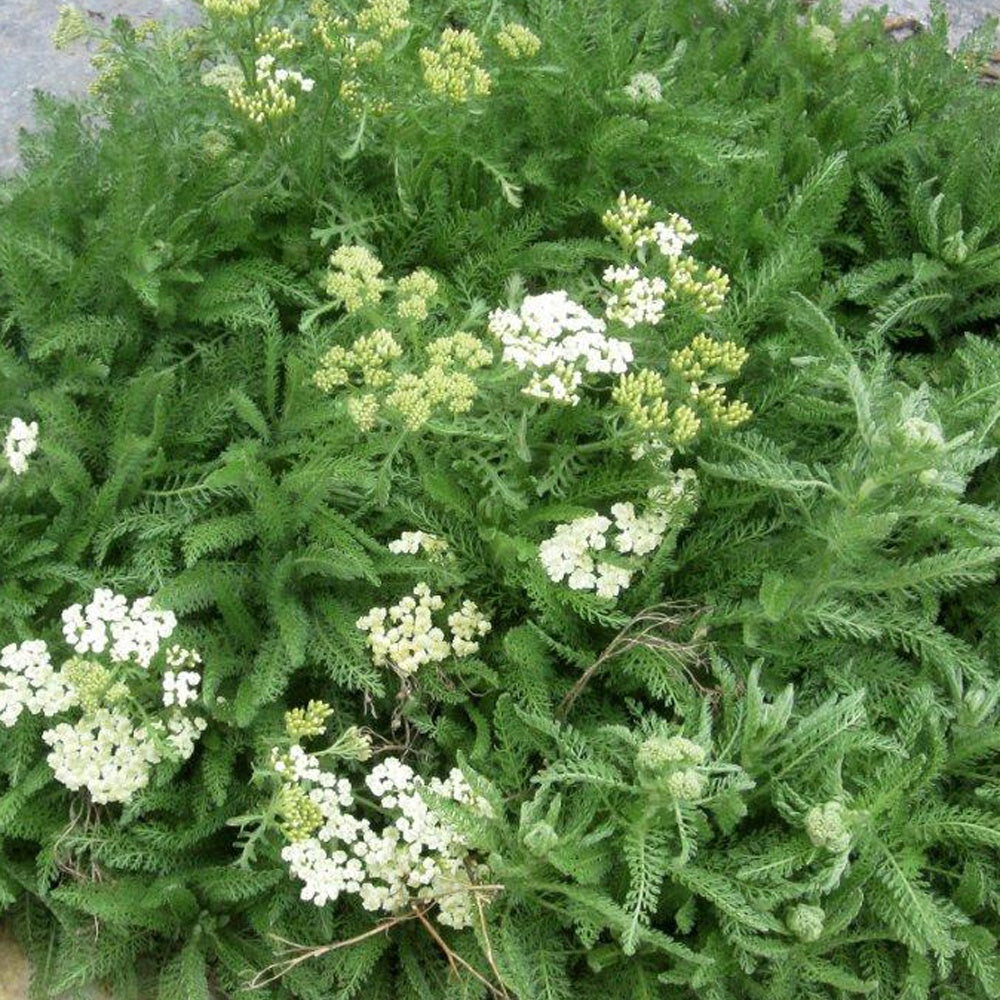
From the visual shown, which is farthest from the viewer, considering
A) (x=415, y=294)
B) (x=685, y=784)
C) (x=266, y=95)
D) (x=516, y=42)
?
(x=516, y=42)

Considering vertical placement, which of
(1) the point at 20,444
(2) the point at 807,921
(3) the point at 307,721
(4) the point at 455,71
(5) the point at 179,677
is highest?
(4) the point at 455,71

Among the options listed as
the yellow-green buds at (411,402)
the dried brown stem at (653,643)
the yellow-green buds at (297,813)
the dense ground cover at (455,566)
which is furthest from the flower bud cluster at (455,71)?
the yellow-green buds at (297,813)

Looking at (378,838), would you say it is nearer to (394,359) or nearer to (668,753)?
(668,753)

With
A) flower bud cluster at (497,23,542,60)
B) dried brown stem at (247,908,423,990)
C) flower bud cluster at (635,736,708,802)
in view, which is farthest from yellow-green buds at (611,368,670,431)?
dried brown stem at (247,908,423,990)

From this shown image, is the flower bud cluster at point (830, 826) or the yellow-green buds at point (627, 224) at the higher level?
the yellow-green buds at point (627, 224)

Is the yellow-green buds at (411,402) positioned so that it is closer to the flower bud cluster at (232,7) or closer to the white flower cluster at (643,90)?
the flower bud cluster at (232,7)

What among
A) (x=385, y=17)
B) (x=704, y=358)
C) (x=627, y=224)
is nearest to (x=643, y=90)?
A: (x=627, y=224)

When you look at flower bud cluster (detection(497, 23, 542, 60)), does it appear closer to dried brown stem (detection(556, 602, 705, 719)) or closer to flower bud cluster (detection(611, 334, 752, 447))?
flower bud cluster (detection(611, 334, 752, 447))
